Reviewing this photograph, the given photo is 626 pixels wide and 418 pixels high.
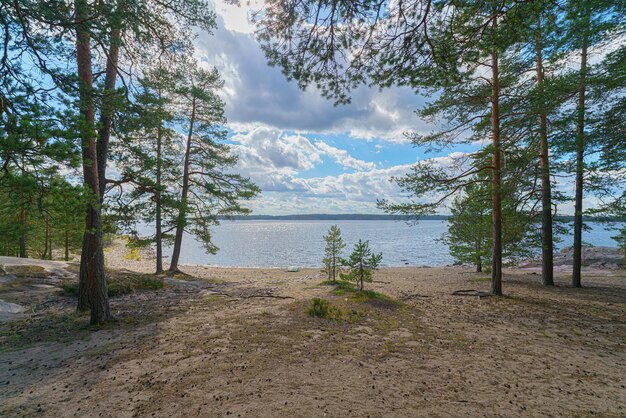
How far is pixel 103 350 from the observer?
537 cm

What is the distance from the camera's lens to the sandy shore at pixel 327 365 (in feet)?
12.0

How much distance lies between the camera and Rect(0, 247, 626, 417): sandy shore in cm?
366

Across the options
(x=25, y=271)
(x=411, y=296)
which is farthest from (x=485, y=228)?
(x=25, y=271)

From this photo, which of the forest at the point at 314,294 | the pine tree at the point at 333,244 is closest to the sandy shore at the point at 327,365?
the forest at the point at 314,294

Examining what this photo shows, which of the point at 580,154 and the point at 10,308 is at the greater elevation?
the point at 580,154

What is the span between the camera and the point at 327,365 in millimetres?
4766

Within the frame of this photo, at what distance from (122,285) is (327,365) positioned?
9.26m

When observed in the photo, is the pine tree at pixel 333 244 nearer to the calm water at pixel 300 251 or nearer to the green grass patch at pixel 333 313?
the green grass patch at pixel 333 313

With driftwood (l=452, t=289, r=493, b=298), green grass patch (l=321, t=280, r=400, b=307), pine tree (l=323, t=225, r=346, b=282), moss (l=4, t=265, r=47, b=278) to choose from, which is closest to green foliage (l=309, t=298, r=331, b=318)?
green grass patch (l=321, t=280, r=400, b=307)

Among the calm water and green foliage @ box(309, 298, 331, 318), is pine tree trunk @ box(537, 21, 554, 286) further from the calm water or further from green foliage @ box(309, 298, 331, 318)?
green foliage @ box(309, 298, 331, 318)

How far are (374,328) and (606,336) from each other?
5.05m

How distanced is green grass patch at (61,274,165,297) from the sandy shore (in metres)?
2.17

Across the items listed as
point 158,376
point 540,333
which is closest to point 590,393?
point 540,333

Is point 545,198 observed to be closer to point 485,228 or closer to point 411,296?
point 485,228
